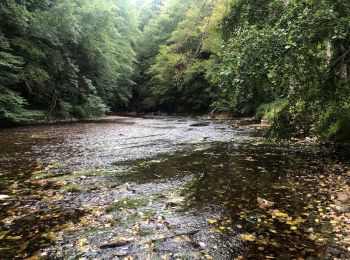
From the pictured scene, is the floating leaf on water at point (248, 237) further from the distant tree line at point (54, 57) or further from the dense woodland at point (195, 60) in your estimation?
the distant tree line at point (54, 57)

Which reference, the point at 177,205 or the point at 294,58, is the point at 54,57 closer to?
the point at 294,58

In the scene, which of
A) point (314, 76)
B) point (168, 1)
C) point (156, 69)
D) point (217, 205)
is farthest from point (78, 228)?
point (168, 1)

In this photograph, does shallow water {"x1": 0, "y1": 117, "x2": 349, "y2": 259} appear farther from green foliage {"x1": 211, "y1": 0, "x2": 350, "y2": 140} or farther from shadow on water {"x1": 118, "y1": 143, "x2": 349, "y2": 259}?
green foliage {"x1": 211, "y1": 0, "x2": 350, "y2": 140}

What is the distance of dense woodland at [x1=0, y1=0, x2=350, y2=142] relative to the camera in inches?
296

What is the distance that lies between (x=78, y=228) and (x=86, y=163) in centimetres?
451

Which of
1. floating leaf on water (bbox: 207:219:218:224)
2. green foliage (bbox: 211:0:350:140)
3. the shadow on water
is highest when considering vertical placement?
green foliage (bbox: 211:0:350:140)

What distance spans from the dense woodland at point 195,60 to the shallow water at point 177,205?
1911 mm

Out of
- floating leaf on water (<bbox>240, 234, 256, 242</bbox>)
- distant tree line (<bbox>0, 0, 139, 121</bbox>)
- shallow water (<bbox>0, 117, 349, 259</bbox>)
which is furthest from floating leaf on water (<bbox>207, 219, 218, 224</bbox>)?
distant tree line (<bbox>0, 0, 139, 121</bbox>)

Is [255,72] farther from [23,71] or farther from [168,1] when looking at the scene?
[168,1]

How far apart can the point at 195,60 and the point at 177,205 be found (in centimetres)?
2384

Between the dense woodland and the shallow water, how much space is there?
1.91 m

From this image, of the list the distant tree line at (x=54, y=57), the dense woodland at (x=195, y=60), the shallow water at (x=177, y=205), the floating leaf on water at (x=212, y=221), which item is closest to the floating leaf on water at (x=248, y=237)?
the shallow water at (x=177, y=205)

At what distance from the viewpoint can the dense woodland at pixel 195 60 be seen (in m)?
7.52

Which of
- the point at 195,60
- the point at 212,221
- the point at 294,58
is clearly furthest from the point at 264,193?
the point at 195,60
